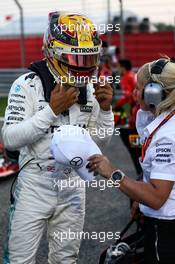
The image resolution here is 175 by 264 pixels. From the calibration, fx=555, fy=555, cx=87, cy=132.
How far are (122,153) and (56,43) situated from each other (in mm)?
5248

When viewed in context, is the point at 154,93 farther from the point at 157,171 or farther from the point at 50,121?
the point at 50,121

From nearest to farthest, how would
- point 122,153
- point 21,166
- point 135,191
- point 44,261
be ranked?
point 135,191
point 21,166
point 44,261
point 122,153

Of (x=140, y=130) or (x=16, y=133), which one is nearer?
(x=16, y=133)

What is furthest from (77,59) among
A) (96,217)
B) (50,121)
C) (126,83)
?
(126,83)

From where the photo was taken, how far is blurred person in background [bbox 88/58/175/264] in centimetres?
228

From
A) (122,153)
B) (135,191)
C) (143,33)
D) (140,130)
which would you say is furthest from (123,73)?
(135,191)

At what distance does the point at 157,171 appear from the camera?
90.3 inches

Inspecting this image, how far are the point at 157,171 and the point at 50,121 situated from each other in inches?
26.3

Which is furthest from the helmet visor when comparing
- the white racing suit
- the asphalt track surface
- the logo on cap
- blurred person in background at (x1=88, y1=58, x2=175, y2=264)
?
the asphalt track surface

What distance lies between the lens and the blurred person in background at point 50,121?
8.95 ft

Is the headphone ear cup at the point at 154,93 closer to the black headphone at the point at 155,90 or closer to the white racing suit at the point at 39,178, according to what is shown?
the black headphone at the point at 155,90

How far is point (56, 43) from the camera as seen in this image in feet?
8.99

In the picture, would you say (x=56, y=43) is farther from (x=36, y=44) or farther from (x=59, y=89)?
(x=36, y=44)

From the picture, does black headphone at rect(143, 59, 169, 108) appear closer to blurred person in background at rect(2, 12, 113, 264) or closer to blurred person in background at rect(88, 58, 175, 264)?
blurred person in background at rect(88, 58, 175, 264)
